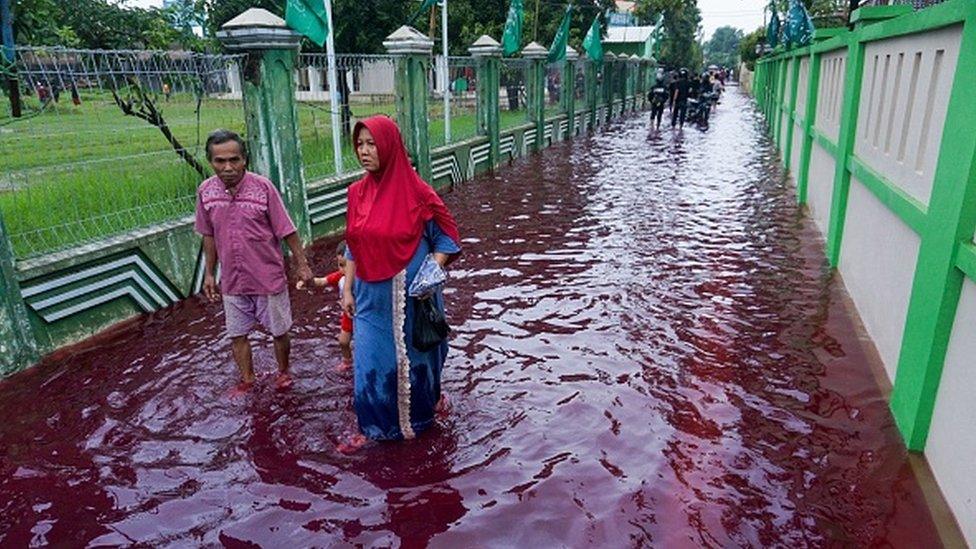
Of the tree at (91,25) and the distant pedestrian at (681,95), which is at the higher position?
the tree at (91,25)

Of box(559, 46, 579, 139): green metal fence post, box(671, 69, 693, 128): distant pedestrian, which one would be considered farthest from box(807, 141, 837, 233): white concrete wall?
box(671, 69, 693, 128): distant pedestrian

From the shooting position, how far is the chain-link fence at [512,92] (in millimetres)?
14602

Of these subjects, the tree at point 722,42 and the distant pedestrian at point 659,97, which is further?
the tree at point 722,42

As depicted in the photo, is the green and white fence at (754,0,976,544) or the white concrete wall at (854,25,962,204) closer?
the green and white fence at (754,0,976,544)

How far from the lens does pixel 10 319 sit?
454 cm

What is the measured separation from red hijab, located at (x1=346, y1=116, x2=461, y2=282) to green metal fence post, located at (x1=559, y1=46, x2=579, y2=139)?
15.9m

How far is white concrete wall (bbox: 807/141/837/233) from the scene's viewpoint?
7523 millimetres

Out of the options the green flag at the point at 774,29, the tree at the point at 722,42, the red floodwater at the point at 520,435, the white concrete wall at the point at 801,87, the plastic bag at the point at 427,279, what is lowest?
the red floodwater at the point at 520,435

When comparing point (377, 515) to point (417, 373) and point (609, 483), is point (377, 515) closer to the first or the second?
point (417, 373)

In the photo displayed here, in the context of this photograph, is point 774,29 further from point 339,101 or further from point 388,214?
point 388,214

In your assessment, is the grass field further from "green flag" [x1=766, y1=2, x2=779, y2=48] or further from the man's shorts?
"green flag" [x1=766, y1=2, x2=779, y2=48]

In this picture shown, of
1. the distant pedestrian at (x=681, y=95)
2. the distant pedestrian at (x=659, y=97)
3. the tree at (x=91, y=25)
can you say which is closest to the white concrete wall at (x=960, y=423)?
the tree at (x=91, y=25)

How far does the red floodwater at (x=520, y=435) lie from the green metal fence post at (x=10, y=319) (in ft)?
0.35

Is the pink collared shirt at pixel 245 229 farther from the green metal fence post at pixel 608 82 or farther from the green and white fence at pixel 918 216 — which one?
the green metal fence post at pixel 608 82
